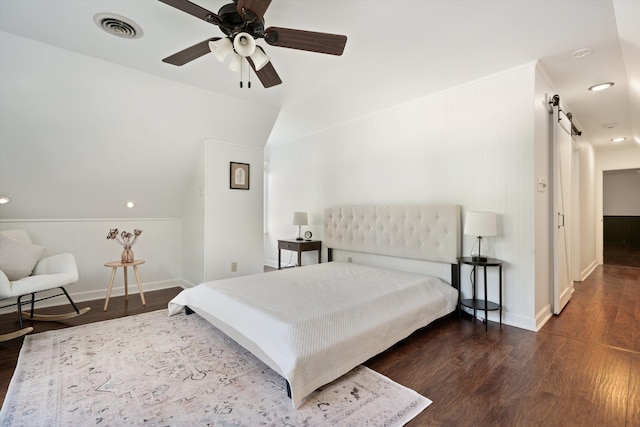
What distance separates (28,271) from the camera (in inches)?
119

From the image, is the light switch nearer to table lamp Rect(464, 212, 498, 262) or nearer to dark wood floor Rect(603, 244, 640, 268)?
table lamp Rect(464, 212, 498, 262)

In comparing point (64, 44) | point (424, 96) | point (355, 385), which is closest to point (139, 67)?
point (64, 44)

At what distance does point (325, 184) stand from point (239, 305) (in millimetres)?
3045

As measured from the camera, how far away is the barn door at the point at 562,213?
316 centimetres

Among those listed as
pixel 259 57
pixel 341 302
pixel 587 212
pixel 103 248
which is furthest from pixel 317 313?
pixel 587 212

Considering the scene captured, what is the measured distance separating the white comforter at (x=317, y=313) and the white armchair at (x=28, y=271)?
1091 mm

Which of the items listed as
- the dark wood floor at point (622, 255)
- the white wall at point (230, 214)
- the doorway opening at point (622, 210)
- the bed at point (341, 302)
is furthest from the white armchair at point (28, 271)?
the doorway opening at point (622, 210)

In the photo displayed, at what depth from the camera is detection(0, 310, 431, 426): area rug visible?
163 centimetres

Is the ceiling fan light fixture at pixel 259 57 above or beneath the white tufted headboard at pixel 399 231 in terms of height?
above

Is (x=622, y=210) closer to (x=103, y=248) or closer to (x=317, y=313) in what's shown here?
(x=317, y=313)

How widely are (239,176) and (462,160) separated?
297 centimetres

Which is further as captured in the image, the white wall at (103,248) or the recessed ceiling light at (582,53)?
the white wall at (103,248)

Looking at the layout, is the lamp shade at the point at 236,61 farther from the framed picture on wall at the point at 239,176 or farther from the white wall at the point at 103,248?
the white wall at the point at 103,248

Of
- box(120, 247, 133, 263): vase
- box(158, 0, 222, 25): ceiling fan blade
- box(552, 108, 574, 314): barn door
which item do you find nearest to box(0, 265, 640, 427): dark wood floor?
box(552, 108, 574, 314): barn door
